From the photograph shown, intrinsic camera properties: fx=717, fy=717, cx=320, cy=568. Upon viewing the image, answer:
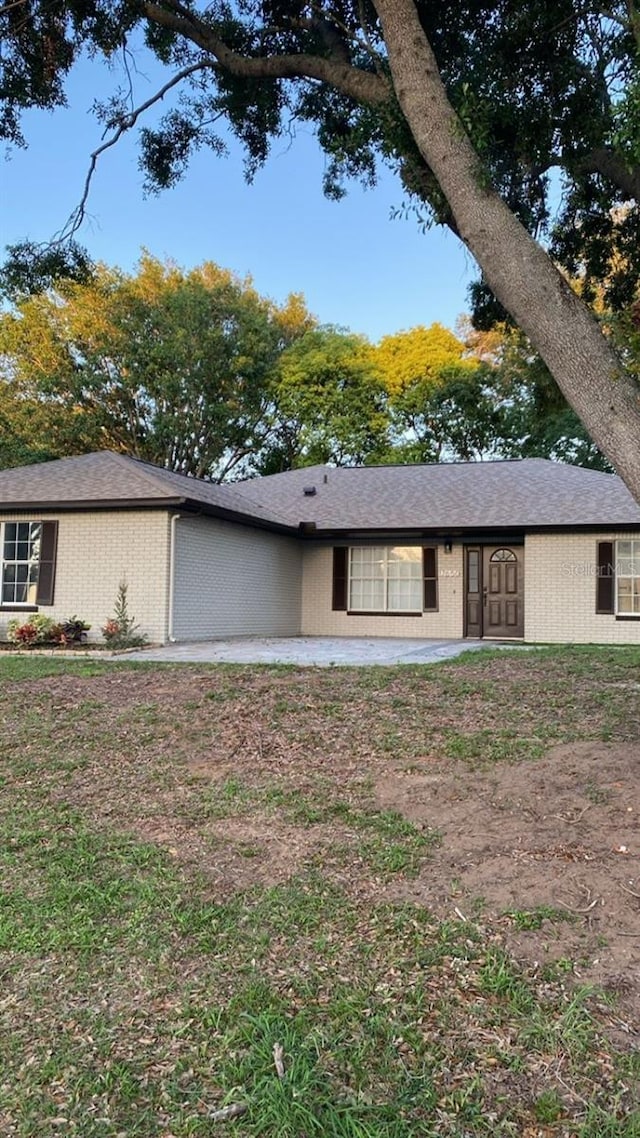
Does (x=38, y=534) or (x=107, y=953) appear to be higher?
(x=38, y=534)

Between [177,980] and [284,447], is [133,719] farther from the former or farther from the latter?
[284,447]

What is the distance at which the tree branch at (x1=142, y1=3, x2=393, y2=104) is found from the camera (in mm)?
6234

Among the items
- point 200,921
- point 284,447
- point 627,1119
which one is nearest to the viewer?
point 627,1119

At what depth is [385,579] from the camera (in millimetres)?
→ 15969

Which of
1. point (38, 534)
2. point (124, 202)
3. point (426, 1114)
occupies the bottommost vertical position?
point (426, 1114)

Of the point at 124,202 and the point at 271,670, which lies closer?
the point at 271,670

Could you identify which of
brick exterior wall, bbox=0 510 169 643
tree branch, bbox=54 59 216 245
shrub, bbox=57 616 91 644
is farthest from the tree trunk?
shrub, bbox=57 616 91 644

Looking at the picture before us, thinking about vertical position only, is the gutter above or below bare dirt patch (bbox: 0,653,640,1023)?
above

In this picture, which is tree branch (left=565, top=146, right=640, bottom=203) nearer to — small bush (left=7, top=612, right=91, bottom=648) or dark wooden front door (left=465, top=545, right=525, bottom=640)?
dark wooden front door (left=465, top=545, right=525, bottom=640)

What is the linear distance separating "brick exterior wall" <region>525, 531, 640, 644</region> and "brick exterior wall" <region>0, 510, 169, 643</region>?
287 inches

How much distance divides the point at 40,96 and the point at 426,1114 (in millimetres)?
9982

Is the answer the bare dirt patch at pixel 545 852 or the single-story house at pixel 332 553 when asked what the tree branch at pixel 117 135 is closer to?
the single-story house at pixel 332 553

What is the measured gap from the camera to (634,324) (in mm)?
3807

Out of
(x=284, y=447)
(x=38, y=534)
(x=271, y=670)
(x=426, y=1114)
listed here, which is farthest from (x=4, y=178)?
(x=284, y=447)
